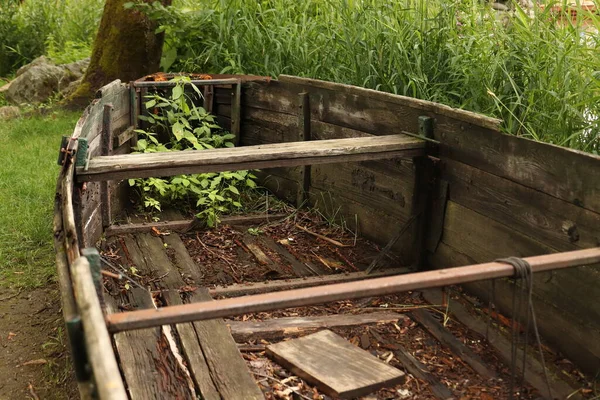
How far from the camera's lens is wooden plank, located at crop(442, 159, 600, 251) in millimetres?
3361

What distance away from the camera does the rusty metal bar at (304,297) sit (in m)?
2.17

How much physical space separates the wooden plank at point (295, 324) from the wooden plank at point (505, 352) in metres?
0.32

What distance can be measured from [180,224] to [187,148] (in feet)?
2.85

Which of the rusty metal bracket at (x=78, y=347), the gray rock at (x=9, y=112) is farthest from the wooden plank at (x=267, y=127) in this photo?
the gray rock at (x=9, y=112)

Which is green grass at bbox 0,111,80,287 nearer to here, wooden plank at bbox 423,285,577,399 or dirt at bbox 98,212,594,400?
dirt at bbox 98,212,594,400

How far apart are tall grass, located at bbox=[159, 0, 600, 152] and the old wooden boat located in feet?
0.94

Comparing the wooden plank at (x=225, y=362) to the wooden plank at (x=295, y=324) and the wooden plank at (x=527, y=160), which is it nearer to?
the wooden plank at (x=295, y=324)

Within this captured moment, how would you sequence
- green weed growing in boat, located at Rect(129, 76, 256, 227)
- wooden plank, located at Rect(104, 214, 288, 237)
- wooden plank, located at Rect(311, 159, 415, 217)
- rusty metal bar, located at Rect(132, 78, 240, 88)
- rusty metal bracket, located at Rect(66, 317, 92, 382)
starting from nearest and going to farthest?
rusty metal bracket, located at Rect(66, 317, 92, 382), wooden plank, located at Rect(311, 159, 415, 217), wooden plank, located at Rect(104, 214, 288, 237), green weed growing in boat, located at Rect(129, 76, 256, 227), rusty metal bar, located at Rect(132, 78, 240, 88)

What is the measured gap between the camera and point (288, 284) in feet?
14.8

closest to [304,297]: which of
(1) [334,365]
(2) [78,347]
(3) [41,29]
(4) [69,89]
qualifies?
(2) [78,347]

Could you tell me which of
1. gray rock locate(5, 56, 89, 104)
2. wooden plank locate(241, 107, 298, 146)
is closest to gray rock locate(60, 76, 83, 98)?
gray rock locate(5, 56, 89, 104)

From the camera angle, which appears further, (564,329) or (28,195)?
(28,195)

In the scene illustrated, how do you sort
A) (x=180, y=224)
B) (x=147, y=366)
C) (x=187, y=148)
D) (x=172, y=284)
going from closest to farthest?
(x=147, y=366) → (x=172, y=284) → (x=180, y=224) → (x=187, y=148)

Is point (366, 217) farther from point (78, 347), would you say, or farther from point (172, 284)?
point (78, 347)
